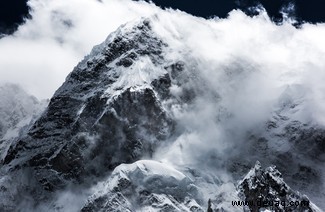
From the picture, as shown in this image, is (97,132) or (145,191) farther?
(97,132)

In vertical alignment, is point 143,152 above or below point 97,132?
above

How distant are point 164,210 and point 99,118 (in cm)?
3670

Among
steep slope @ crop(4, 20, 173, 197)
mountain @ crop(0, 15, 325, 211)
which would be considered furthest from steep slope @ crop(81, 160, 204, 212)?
steep slope @ crop(4, 20, 173, 197)

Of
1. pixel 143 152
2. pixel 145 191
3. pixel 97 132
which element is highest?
pixel 143 152

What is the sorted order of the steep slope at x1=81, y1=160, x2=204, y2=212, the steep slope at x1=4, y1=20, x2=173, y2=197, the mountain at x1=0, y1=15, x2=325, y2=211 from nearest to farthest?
the steep slope at x1=81, y1=160, x2=204, y2=212 → the mountain at x1=0, y1=15, x2=325, y2=211 → the steep slope at x1=4, y1=20, x2=173, y2=197

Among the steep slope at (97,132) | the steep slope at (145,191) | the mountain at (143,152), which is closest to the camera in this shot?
the steep slope at (145,191)

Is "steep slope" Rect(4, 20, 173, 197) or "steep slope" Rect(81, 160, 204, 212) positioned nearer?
"steep slope" Rect(81, 160, 204, 212)

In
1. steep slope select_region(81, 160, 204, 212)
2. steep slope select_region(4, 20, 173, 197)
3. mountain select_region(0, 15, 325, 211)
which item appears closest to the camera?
steep slope select_region(81, 160, 204, 212)

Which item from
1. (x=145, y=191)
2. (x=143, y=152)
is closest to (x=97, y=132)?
(x=143, y=152)

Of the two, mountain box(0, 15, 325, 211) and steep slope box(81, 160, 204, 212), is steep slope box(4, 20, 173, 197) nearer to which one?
mountain box(0, 15, 325, 211)

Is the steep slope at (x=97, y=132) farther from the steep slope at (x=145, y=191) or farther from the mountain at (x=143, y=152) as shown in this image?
the steep slope at (x=145, y=191)

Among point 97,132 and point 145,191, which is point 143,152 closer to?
point 97,132

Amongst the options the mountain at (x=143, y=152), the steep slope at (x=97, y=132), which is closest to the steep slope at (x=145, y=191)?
the mountain at (x=143, y=152)

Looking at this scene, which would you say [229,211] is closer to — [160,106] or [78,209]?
[78,209]
